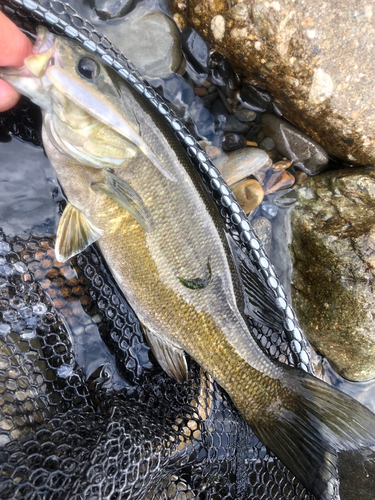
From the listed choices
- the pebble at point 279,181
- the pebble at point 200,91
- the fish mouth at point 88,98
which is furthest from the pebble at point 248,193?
the fish mouth at point 88,98

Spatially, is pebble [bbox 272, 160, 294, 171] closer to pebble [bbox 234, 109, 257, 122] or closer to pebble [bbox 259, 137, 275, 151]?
pebble [bbox 259, 137, 275, 151]

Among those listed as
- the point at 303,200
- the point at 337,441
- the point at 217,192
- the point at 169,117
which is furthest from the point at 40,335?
the point at 303,200

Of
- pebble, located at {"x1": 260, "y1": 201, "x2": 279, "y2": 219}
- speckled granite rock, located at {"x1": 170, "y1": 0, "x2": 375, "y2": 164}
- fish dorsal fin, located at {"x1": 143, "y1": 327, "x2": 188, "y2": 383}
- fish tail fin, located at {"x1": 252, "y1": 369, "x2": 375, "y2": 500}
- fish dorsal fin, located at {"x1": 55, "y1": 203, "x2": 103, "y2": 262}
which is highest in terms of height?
speckled granite rock, located at {"x1": 170, "y1": 0, "x2": 375, "y2": 164}

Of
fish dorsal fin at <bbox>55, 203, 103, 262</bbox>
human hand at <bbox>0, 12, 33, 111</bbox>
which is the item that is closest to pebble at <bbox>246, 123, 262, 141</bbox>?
fish dorsal fin at <bbox>55, 203, 103, 262</bbox>

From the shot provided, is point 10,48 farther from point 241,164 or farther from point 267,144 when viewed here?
point 267,144

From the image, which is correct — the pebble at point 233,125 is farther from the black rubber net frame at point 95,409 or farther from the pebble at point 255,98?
the black rubber net frame at point 95,409

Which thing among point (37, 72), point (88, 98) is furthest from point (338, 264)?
point (37, 72)

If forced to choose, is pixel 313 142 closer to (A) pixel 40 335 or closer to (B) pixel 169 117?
(B) pixel 169 117
